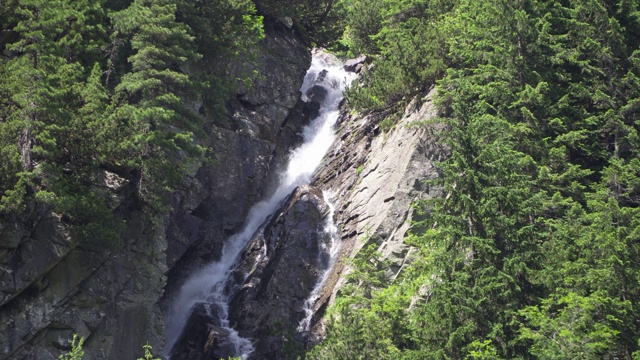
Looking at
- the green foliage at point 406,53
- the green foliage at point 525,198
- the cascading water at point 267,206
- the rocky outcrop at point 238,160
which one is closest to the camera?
the green foliage at point 525,198

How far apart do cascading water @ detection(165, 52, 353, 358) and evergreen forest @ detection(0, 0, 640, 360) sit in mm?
5221

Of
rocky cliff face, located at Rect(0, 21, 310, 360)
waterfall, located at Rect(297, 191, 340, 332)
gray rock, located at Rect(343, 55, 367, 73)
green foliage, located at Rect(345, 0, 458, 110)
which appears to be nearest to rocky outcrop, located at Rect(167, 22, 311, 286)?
rocky cliff face, located at Rect(0, 21, 310, 360)

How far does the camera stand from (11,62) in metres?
20.5

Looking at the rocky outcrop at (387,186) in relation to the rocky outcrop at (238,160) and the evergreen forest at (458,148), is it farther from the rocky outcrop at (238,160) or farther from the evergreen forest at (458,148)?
the rocky outcrop at (238,160)

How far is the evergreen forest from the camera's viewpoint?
53.8 feet

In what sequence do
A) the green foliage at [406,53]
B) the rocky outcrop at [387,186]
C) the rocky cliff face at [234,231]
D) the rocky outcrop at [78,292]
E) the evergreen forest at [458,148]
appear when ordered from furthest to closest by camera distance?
1. the green foliage at [406,53]
2. the rocky outcrop at [387,186]
3. the rocky cliff face at [234,231]
4. the rocky outcrop at [78,292]
5. the evergreen forest at [458,148]

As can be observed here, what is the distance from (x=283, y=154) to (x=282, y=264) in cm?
872

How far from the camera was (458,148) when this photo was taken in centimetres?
1909

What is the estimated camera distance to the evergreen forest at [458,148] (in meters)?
16.4

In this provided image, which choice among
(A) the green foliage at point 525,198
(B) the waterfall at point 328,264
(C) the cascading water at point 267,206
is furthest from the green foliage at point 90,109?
(A) the green foliage at point 525,198

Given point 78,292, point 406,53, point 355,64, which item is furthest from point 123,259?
point 355,64

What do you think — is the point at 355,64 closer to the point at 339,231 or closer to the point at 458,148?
the point at 339,231

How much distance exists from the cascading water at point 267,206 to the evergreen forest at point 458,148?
5.22m

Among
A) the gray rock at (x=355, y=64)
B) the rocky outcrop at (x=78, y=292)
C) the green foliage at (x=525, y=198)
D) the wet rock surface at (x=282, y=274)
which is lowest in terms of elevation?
the wet rock surface at (x=282, y=274)
